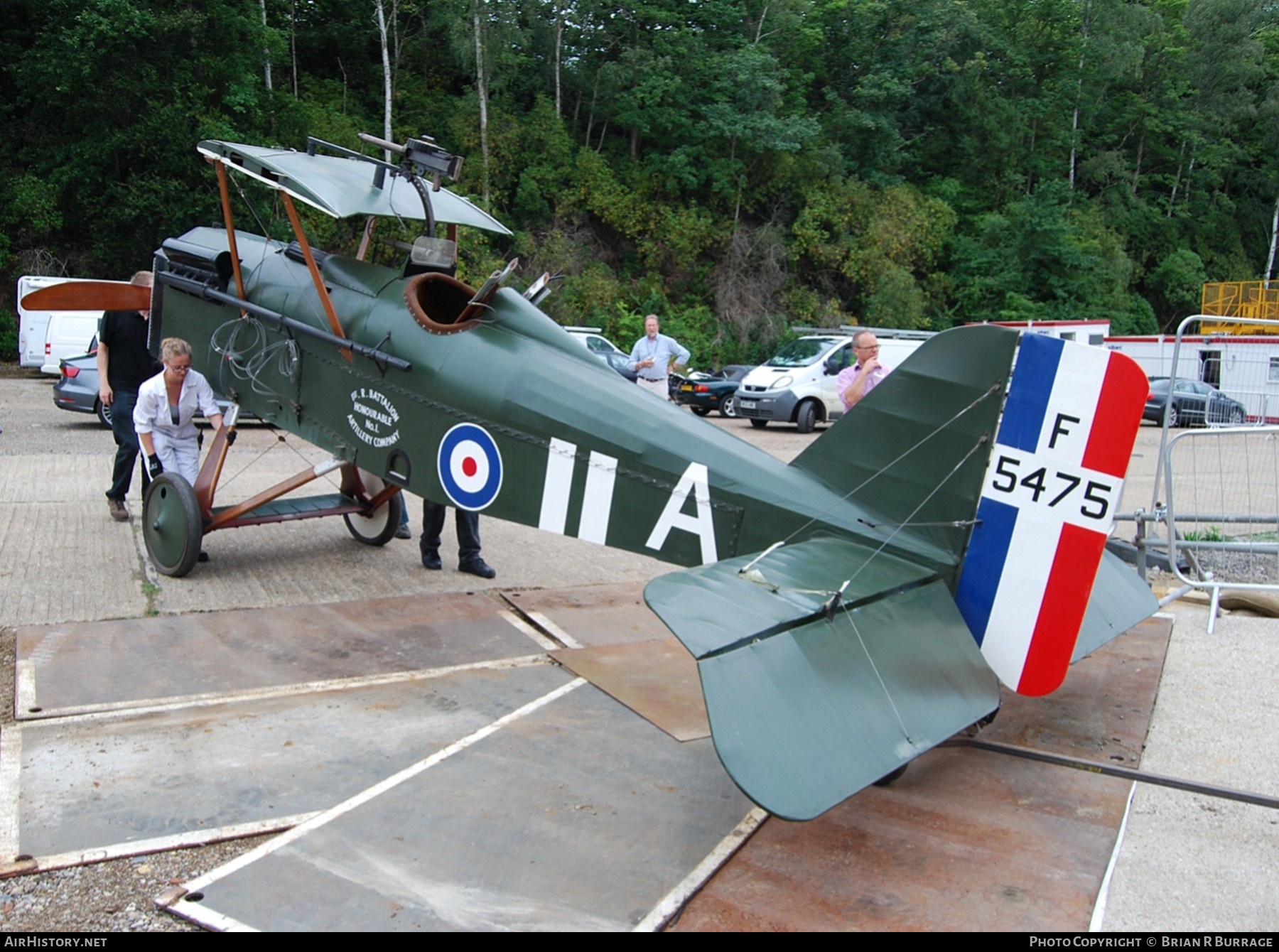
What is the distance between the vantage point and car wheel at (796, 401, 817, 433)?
20734 mm

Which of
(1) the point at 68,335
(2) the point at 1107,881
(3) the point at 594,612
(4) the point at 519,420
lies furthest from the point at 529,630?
(1) the point at 68,335

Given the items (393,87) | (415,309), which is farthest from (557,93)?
(415,309)

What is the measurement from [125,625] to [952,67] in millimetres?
44951

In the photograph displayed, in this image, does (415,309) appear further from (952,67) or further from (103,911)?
(952,67)

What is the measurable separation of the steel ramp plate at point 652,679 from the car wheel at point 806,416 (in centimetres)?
1510

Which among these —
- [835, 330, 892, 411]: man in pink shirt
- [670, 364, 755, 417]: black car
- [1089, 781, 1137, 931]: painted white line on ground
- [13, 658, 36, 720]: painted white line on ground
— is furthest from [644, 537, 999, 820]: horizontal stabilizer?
[670, 364, 755, 417]: black car

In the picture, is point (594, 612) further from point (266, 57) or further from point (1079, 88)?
point (1079, 88)

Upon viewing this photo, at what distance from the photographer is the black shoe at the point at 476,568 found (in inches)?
296

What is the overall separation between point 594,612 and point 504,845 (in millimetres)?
3265

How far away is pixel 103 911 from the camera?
3.06 metres

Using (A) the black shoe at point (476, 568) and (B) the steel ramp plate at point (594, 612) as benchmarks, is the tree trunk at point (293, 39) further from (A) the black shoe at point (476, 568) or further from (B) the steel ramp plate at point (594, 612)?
(B) the steel ramp plate at point (594, 612)

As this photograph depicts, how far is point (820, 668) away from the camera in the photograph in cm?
327

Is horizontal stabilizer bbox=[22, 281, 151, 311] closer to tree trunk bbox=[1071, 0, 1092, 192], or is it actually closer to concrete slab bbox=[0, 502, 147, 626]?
concrete slab bbox=[0, 502, 147, 626]

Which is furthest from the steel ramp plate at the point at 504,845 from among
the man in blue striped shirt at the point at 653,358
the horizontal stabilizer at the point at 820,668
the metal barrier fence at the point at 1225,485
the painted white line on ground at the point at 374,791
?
the man in blue striped shirt at the point at 653,358
